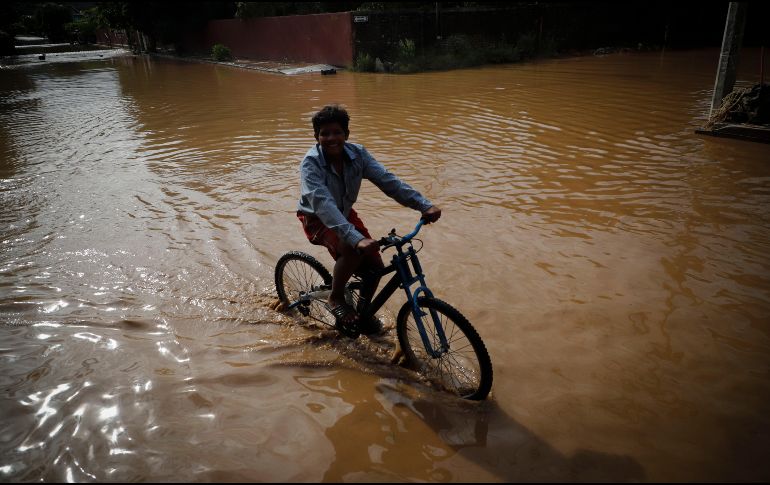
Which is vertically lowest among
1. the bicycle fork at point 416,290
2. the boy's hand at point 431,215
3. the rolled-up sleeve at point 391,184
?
the bicycle fork at point 416,290

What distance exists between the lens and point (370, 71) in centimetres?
2109

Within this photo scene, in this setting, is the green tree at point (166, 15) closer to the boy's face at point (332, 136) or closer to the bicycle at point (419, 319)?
the bicycle at point (419, 319)

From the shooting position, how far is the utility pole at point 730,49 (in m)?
8.68

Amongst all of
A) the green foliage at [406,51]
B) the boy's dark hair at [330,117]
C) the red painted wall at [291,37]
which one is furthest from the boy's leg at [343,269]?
the red painted wall at [291,37]

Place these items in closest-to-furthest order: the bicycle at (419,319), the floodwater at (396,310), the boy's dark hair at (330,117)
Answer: the floodwater at (396,310) → the bicycle at (419,319) → the boy's dark hair at (330,117)

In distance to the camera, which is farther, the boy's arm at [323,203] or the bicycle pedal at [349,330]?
the bicycle pedal at [349,330]

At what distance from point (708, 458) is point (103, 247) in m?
5.91

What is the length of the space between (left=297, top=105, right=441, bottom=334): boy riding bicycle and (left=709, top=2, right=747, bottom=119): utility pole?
9.14m

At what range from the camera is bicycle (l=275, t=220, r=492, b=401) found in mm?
2775

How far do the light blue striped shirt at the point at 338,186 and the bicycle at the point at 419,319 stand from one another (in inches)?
11.8

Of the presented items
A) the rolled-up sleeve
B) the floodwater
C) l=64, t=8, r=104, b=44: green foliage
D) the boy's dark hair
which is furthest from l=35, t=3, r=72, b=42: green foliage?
the rolled-up sleeve

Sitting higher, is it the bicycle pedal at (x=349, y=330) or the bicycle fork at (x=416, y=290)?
the bicycle fork at (x=416, y=290)

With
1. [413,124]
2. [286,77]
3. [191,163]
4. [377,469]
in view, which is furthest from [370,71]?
[377,469]

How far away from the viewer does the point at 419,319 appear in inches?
113
